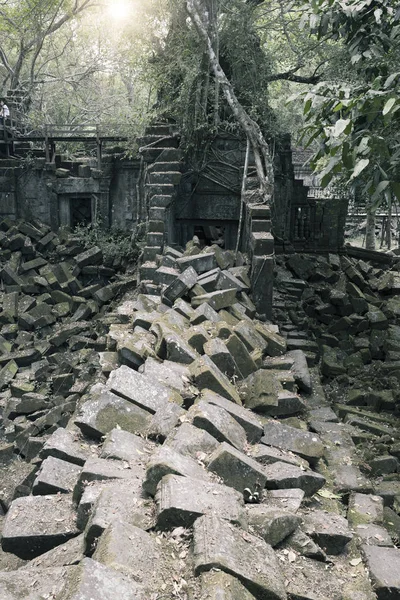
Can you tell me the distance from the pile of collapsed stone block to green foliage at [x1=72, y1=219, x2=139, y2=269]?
0.78ft

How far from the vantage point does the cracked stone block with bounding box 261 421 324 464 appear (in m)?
4.82

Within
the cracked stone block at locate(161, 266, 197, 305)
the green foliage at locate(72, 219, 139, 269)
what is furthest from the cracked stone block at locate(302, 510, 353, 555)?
the green foliage at locate(72, 219, 139, 269)

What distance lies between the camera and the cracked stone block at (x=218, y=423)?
4.29 metres

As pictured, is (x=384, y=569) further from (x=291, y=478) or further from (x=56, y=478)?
(x=56, y=478)

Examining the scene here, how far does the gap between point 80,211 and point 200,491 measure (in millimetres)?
15594

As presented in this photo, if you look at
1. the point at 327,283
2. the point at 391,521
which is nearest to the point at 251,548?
the point at 391,521

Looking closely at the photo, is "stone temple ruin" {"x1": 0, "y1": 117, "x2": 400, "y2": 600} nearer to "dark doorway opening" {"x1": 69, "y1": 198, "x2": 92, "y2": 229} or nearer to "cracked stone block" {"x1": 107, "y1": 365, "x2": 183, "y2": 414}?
"cracked stone block" {"x1": 107, "y1": 365, "x2": 183, "y2": 414}

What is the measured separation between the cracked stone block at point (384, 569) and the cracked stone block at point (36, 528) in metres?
1.81

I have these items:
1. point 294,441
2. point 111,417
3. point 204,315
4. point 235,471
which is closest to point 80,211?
point 204,315

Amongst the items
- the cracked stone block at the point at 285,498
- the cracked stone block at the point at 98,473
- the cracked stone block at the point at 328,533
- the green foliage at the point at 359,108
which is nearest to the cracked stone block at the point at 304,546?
the cracked stone block at the point at 328,533

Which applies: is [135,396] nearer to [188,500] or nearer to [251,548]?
[188,500]

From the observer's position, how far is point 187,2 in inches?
490

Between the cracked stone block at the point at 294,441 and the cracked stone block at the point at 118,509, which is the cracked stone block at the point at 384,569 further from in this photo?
the cracked stone block at the point at 118,509

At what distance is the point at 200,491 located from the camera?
338cm
